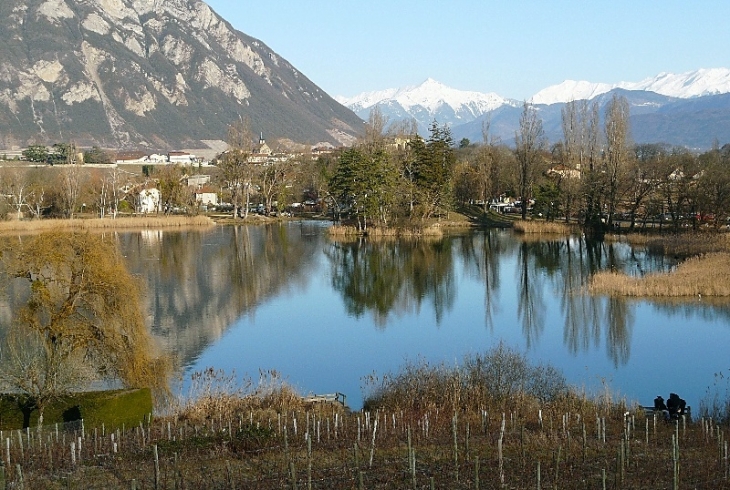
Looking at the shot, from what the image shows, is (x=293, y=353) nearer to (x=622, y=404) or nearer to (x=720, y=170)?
(x=622, y=404)

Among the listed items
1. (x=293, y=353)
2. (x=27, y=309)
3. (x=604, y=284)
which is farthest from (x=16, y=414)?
(x=604, y=284)

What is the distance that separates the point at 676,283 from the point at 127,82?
136 metres

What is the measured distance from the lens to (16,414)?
457 inches

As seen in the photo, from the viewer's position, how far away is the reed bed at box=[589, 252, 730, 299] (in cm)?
2420

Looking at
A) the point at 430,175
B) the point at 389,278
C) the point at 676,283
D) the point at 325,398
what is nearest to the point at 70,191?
the point at 430,175

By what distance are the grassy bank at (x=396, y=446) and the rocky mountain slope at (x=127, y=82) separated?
373 ft

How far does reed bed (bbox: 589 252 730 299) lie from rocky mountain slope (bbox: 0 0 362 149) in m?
106

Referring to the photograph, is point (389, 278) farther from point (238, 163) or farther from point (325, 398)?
point (238, 163)

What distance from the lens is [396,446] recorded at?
10547mm

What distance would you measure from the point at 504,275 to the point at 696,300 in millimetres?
8456

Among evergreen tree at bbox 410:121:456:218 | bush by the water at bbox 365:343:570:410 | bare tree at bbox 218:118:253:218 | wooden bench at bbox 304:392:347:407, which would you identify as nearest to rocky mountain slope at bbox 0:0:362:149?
bare tree at bbox 218:118:253:218

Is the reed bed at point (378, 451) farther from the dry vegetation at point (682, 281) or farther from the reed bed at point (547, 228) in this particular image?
the reed bed at point (547, 228)

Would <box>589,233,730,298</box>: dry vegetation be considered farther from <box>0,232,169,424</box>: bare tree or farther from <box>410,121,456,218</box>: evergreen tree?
Answer: <box>410,121,456,218</box>: evergreen tree

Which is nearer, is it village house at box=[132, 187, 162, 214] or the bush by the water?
the bush by the water
